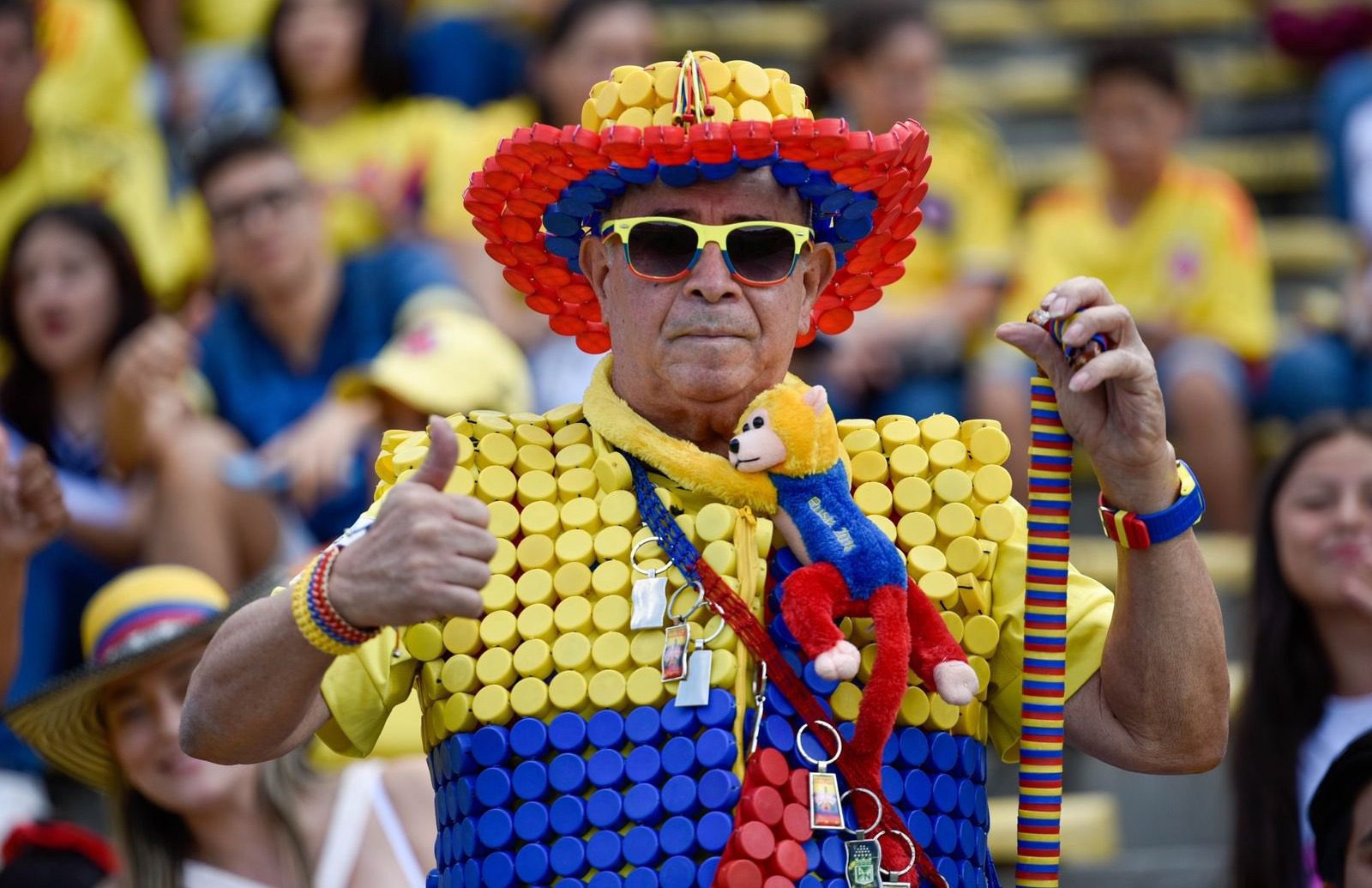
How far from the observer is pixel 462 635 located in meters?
3.10

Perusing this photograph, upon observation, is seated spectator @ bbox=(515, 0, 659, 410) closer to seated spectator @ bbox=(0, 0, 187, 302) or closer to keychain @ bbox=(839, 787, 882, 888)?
seated spectator @ bbox=(0, 0, 187, 302)

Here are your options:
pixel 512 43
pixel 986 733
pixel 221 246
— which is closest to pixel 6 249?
pixel 221 246

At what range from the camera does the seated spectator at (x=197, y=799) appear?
171 inches

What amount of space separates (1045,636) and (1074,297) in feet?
1.66

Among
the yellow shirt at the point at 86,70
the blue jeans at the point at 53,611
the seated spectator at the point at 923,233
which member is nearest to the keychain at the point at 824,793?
the blue jeans at the point at 53,611

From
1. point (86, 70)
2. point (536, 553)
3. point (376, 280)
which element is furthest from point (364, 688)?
point (86, 70)

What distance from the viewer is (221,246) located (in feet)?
21.9

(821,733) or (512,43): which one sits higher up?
(512,43)

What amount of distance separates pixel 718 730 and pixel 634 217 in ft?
2.61

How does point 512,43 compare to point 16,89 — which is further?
point 512,43

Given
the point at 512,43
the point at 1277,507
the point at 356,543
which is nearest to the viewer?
A: the point at 356,543

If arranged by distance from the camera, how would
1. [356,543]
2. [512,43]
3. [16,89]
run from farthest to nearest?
[512,43] < [16,89] < [356,543]

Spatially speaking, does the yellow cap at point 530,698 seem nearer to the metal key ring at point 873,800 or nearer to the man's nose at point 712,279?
the metal key ring at point 873,800

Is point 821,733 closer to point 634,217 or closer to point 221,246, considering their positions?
point 634,217
